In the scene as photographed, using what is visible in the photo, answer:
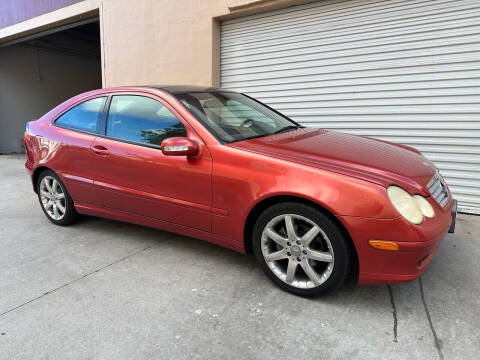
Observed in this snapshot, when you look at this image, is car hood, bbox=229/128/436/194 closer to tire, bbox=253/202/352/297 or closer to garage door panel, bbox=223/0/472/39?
tire, bbox=253/202/352/297

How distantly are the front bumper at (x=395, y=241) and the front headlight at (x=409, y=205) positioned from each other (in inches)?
1.6

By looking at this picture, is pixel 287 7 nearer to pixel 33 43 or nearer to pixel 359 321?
pixel 359 321

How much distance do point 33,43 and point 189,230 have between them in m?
12.5

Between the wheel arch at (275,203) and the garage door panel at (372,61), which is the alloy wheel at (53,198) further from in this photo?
the garage door panel at (372,61)

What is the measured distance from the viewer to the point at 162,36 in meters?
6.82

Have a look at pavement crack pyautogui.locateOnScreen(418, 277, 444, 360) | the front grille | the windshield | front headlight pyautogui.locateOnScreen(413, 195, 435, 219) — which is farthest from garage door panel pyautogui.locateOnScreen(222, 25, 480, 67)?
pavement crack pyautogui.locateOnScreen(418, 277, 444, 360)

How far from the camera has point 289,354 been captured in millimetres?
1976

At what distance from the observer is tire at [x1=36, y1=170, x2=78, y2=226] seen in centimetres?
385

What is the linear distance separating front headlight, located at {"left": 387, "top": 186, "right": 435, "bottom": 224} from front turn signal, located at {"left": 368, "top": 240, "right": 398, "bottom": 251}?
18 centimetres

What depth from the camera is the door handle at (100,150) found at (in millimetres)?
3286

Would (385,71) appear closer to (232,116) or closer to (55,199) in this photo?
Result: (232,116)

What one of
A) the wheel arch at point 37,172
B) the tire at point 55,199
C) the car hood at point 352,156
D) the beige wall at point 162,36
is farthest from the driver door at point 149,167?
the beige wall at point 162,36

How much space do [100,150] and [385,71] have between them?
373cm

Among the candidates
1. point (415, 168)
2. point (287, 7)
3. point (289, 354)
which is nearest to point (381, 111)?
point (287, 7)
